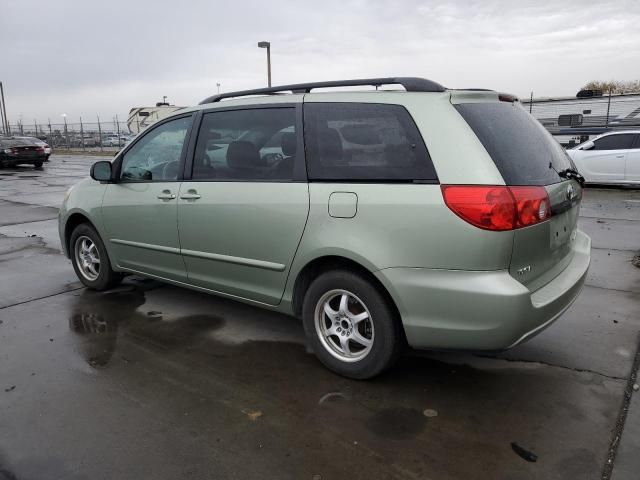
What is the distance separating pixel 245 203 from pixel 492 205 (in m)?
1.69

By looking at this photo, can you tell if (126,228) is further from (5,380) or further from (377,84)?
(377,84)

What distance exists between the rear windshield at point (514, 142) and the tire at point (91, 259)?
12.0 ft

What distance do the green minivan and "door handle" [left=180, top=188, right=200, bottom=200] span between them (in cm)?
2

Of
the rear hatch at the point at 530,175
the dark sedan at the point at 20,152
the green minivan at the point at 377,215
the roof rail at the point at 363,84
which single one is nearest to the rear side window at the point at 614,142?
the green minivan at the point at 377,215

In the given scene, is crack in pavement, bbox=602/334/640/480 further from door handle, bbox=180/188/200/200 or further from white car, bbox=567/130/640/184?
white car, bbox=567/130/640/184

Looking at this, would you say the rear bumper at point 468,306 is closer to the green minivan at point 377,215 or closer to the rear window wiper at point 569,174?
the green minivan at point 377,215

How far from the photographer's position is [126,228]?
182 inches

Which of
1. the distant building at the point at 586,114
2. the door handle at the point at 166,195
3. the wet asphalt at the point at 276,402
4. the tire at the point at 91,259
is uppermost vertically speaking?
the distant building at the point at 586,114

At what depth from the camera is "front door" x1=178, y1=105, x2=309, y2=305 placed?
3463 mm

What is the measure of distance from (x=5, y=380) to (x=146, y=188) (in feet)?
5.85

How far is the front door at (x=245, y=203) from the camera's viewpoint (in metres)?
3.46

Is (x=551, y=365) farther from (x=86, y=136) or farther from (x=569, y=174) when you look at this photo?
(x=86, y=136)

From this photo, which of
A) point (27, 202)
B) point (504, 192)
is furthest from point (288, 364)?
point (27, 202)

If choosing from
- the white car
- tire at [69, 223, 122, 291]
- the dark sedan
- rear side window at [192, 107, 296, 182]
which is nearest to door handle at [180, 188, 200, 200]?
rear side window at [192, 107, 296, 182]
